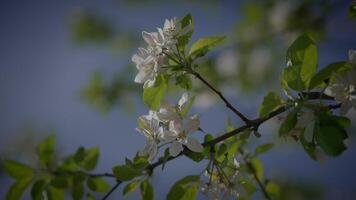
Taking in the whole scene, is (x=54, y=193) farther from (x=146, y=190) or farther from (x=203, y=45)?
(x=203, y=45)

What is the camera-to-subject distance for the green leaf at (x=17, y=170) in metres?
1.52

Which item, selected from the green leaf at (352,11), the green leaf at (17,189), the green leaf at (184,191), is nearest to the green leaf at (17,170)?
the green leaf at (17,189)

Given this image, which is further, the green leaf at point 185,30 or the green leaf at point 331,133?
the green leaf at point 185,30

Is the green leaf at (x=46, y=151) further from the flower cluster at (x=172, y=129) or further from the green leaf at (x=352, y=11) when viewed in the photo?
the green leaf at (x=352, y=11)

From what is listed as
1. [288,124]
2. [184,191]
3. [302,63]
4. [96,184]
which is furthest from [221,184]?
[96,184]

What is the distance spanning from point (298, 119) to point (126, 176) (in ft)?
1.66

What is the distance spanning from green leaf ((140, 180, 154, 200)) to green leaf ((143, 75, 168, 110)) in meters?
0.30

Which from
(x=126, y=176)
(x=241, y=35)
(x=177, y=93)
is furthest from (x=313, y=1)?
(x=126, y=176)

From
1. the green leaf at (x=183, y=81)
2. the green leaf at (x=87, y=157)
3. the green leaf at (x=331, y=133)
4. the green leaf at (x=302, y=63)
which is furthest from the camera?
the green leaf at (x=87, y=157)

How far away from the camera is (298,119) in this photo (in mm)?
940

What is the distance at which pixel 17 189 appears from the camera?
1504 mm

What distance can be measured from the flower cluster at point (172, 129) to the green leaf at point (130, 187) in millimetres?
220

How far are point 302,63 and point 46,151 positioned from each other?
113cm

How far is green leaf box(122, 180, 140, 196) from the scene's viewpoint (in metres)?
1.20
